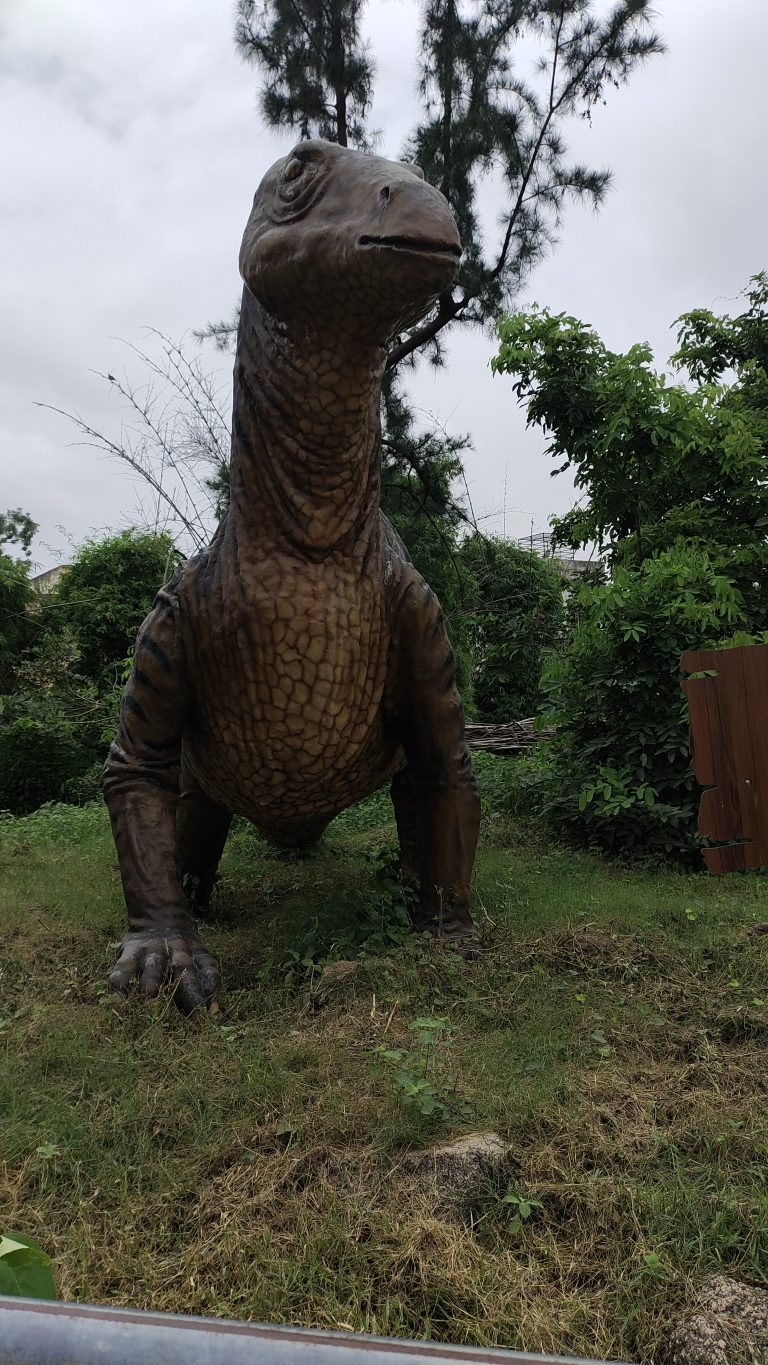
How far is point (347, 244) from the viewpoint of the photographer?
7.02ft

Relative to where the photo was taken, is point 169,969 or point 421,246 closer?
point 421,246

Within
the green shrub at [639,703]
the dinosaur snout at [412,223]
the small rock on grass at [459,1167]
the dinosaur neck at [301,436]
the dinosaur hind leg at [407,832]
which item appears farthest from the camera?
the green shrub at [639,703]

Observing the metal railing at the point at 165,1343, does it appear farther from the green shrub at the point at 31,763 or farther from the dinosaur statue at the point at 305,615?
the green shrub at the point at 31,763

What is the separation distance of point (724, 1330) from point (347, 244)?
203cm

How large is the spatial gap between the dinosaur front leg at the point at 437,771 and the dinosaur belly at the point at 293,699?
0.39ft

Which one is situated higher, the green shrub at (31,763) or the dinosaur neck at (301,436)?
the dinosaur neck at (301,436)

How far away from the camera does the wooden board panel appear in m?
2.98

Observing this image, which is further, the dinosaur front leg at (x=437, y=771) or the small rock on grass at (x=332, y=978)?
the dinosaur front leg at (x=437, y=771)

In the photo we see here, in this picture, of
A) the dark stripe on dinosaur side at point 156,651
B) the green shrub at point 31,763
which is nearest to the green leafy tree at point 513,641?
the green shrub at point 31,763

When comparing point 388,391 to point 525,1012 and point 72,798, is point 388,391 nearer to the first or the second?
point 72,798

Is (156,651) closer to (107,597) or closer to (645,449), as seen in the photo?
(645,449)

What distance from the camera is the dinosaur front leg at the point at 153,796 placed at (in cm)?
267

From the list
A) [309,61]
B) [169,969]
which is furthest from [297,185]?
[309,61]

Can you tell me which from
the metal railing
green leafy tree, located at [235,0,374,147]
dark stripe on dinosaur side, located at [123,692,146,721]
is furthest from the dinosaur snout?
green leafy tree, located at [235,0,374,147]
